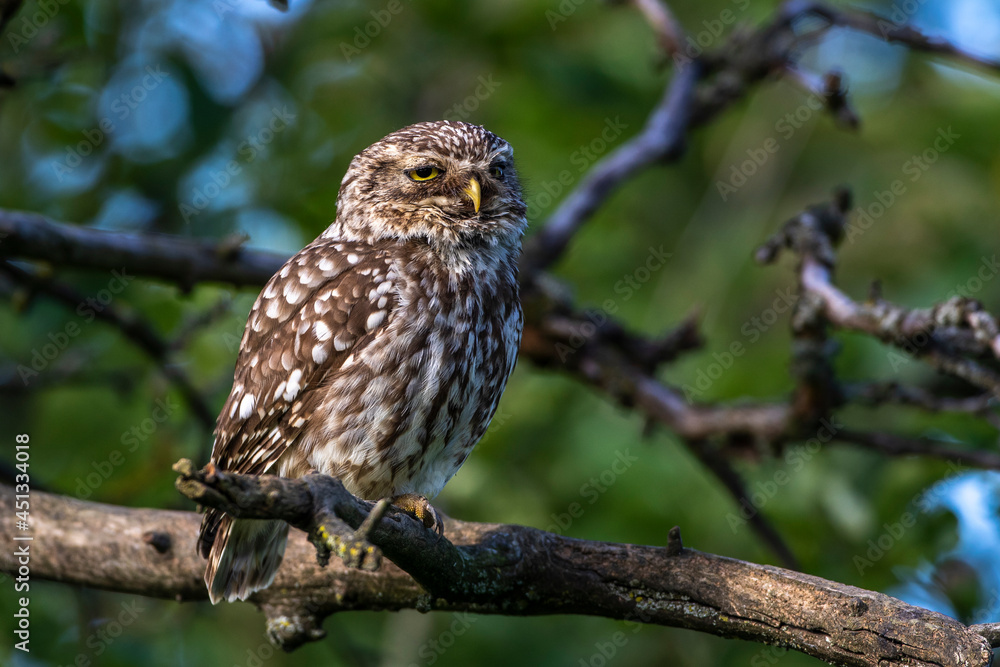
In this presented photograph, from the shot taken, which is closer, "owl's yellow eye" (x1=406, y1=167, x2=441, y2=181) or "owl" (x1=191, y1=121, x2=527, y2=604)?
"owl" (x1=191, y1=121, x2=527, y2=604)

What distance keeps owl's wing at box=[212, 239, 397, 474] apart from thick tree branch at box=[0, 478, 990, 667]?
1.45 feet

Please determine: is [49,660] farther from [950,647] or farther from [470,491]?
[950,647]

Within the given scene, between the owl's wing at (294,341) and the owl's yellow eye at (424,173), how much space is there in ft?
1.49

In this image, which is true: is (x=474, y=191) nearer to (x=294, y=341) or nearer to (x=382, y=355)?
(x=382, y=355)

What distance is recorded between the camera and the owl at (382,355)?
11.6ft

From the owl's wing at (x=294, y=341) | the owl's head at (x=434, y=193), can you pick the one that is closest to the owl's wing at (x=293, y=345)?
the owl's wing at (x=294, y=341)

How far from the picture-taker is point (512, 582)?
309 centimetres

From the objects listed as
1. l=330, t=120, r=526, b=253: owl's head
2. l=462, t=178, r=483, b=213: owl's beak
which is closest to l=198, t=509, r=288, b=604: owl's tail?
l=330, t=120, r=526, b=253: owl's head

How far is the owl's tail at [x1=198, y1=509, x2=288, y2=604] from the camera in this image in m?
3.62

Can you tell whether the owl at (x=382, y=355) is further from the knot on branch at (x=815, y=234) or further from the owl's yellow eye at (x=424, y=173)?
the knot on branch at (x=815, y=234)

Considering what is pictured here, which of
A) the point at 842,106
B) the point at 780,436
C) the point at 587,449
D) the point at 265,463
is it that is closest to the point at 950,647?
the point at 780,436

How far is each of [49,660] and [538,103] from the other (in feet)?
14.8

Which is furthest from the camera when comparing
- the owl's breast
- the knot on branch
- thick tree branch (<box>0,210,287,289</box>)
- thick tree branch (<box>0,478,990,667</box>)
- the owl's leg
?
the knot on branch
